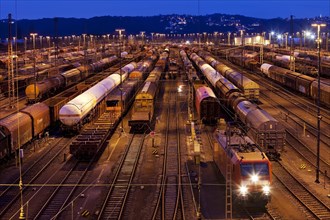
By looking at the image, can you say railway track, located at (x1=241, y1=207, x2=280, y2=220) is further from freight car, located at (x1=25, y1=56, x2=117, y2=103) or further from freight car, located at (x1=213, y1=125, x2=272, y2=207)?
freight car, located at (x1=25, y1=56, x2=117, y2=103)

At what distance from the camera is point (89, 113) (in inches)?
1679

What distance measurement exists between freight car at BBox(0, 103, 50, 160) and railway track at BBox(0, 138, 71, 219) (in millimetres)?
1757

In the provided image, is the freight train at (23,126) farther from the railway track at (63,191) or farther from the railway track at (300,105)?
the railway track at (300,105)

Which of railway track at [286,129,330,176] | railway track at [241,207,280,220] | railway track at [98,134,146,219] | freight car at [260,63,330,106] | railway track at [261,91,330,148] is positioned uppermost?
freight car at [260,63,330,106]

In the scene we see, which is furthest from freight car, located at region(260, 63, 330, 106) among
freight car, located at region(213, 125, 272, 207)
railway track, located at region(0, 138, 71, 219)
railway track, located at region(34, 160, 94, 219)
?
railway track, located at region(34, 160, 94, 219)

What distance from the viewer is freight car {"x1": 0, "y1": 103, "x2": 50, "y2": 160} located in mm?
30281

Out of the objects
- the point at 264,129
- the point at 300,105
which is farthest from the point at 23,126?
the point at 300,105

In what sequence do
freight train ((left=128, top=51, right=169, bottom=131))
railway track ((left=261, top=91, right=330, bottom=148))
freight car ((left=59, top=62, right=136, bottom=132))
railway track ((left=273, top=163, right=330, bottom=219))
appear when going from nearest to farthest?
railway track ((left=273, top=163, right=330, bottom=219)), railway track ((left=261, top=91, right=330, bottom=148)), freight car ((left=59, top=62, right=136, bottom=132)), freight train ((left=128, top=51, right=169, bottom=131))

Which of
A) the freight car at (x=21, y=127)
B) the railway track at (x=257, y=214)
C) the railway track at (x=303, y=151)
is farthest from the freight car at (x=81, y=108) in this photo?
the railway track at (x=257, y=214)

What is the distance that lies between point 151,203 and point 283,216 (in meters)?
6.48

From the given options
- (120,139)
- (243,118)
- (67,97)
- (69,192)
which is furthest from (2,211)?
(67,97)

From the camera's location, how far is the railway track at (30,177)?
76.2 ft

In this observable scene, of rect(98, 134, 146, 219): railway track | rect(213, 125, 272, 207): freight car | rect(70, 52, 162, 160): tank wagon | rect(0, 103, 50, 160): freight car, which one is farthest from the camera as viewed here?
rect(70, 52, 162, 160): tank wagon

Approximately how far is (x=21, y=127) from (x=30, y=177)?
18.8 ft
